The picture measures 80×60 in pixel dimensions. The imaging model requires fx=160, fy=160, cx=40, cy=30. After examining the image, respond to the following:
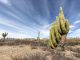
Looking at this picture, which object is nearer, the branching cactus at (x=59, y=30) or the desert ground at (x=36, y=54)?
the desert ground at (x=36, y=54)

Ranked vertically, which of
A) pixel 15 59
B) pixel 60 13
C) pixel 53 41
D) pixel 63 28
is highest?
pixel 60 13

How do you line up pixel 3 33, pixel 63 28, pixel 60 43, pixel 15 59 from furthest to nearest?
pixel 3 33, pixel 60 43, pixel 63 28, pixel 15 59

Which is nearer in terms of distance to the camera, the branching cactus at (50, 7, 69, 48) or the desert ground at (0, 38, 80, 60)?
the desert ground at (0, 38, 80, 60)

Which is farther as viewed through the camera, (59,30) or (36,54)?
(59,30)

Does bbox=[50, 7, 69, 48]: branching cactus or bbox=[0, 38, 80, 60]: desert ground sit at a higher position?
bbox=[50, 7, 69, 48]: branching cactus

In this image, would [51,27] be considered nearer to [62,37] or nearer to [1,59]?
[62,37]

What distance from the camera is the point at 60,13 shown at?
20094 millimetres

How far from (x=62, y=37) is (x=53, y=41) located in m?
1.23

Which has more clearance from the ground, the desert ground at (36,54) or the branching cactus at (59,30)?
the branching cactus at (59,30)

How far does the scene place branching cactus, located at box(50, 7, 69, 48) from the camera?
64.2 ft

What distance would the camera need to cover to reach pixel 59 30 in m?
19.6

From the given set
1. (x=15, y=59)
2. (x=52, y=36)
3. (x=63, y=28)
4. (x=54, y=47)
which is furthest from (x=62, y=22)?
(x=15, y=59)

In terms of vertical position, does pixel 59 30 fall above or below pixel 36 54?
above

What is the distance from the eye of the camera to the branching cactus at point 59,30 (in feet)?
64.2
